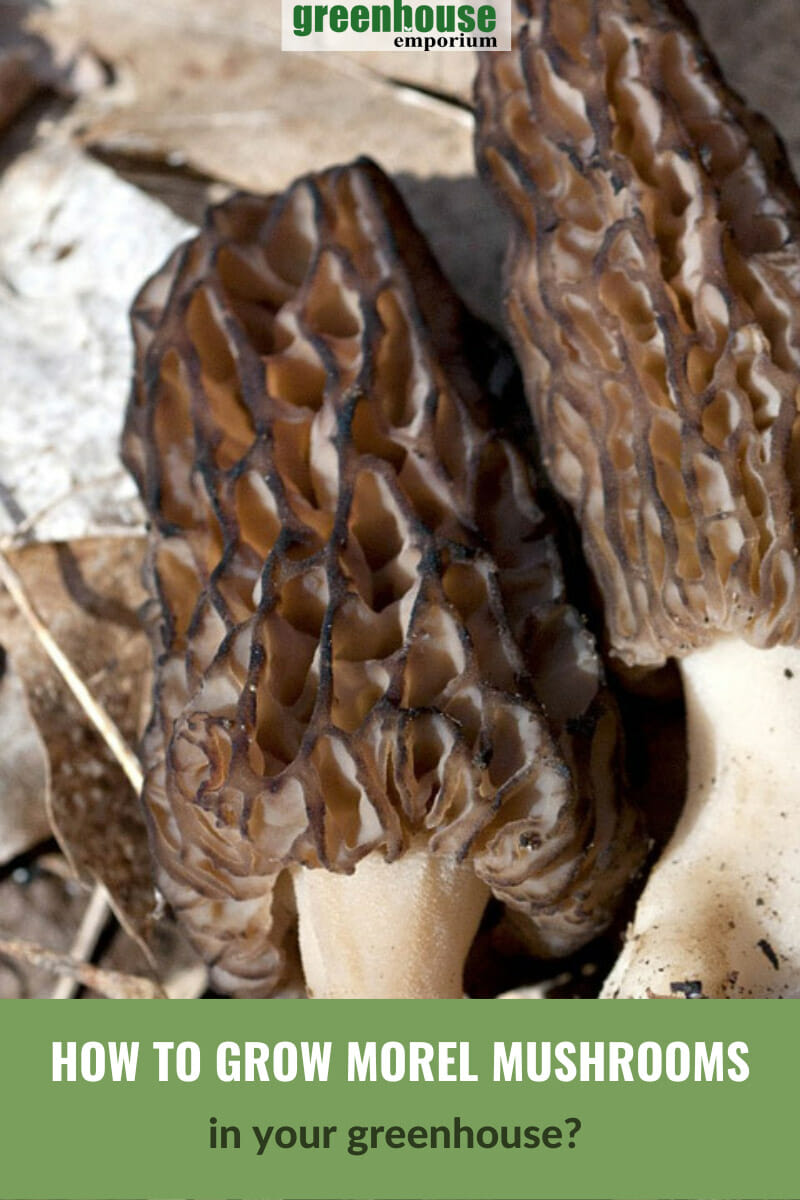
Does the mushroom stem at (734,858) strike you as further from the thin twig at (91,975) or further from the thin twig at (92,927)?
the thin twig at (92,927)

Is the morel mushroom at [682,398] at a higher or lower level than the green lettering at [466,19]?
lower

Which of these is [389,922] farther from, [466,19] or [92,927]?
[466,19]

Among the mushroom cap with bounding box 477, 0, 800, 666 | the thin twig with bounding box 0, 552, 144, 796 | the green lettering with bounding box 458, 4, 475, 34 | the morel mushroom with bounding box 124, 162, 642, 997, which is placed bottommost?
the thin twig with bounding box 0, 552, 144, 796

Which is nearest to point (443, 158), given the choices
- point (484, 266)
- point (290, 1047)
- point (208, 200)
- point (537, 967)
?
point (484, 266)

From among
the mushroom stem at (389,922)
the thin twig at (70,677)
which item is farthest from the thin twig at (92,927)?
the mushroom stem at (389,922)

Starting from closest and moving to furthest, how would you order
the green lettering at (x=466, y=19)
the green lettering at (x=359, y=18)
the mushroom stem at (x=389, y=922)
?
the mushroom stem at (x=389, y=922), the green lettering at (x=466, y=19), the green lettering at (x=359, y=18)

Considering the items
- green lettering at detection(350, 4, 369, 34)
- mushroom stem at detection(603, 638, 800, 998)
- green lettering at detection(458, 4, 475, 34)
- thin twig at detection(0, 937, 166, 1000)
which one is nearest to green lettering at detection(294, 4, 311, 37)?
green lettering at detection(350, 4, 369, 34)

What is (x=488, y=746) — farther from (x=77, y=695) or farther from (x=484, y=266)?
(x=484, y=266)

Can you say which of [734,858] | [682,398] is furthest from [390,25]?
[734,858]

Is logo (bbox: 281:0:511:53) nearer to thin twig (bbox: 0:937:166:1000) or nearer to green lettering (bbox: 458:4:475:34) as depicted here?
green lettering (bbox: 458:4:475:34)
